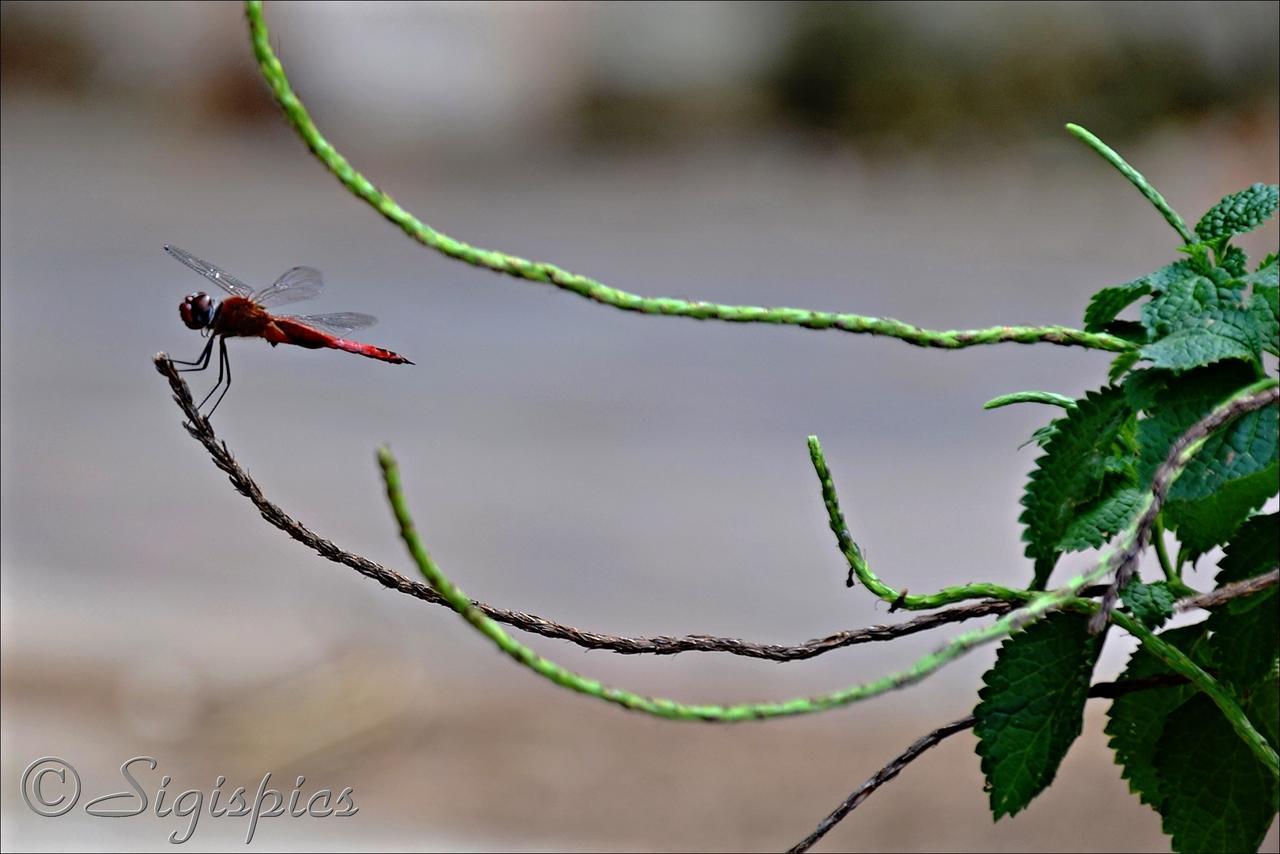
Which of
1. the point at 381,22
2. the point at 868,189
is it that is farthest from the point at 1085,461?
the point at 381,22

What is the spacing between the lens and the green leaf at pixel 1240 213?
51cm

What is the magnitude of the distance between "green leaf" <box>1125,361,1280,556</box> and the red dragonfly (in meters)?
0.40

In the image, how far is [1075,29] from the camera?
402 centimetres

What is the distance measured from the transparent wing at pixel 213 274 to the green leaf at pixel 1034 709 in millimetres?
523

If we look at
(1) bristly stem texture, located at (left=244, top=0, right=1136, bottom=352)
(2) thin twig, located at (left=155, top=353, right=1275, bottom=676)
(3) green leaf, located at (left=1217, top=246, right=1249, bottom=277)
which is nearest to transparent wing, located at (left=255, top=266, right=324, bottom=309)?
(2) thin twig, located at (left=155, top=353, right=1275, bottom=676)

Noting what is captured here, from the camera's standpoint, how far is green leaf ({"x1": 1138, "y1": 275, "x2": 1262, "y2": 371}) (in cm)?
44

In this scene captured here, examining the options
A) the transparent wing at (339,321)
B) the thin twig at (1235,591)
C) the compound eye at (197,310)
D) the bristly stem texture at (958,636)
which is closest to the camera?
the bristly stem texture at (958,636)

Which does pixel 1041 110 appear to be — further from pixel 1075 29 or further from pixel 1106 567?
pixel 1106 567

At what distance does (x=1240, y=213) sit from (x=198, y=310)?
1.82 ft

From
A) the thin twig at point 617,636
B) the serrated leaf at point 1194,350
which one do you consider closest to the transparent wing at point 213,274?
the thin twig at point 617,636

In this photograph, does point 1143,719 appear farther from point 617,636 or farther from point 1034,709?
point 617,636

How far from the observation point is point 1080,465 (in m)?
0.50

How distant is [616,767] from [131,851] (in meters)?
0.72

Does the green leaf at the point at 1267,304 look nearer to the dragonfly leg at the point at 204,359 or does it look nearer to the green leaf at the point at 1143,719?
the green leaf at the point at 1143,719
